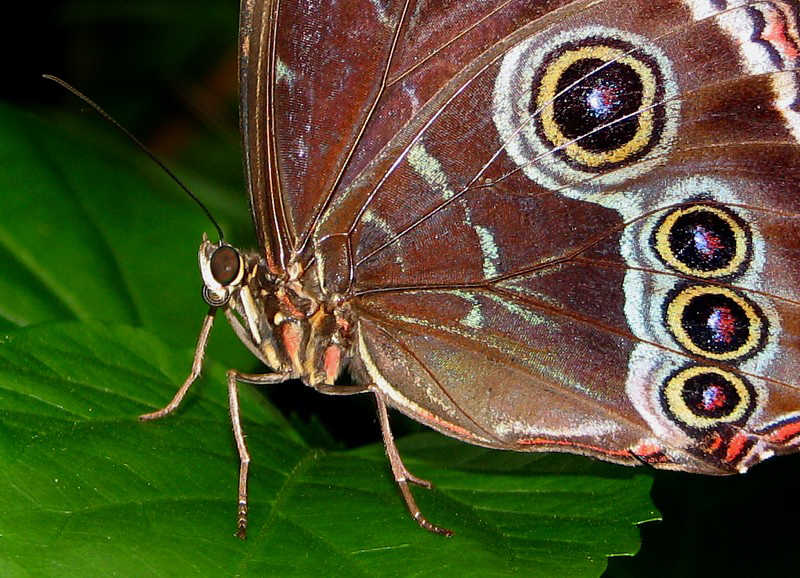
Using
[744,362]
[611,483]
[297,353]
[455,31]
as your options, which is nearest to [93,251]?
[297,353]

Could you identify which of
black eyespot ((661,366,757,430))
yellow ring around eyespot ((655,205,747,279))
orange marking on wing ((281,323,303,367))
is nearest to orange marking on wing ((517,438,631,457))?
black eyespot ((661,366,757,430))

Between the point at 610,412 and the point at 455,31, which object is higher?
the point at 455,31

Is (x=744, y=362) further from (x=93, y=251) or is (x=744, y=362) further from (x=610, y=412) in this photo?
(x=93, y=251)

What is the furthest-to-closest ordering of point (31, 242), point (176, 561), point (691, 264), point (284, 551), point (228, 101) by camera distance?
point (228, 101), point (31, 242), point (691, 264), point (284, 551), point (176, 561)

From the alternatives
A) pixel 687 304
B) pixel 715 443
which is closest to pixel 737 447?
pixel 715 443

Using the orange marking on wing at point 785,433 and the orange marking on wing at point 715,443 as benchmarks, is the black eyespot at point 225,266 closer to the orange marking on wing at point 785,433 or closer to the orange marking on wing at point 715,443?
the orange marking on wing at point 715,443

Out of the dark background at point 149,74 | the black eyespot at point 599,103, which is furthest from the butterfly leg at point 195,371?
the dark background at point 149,74

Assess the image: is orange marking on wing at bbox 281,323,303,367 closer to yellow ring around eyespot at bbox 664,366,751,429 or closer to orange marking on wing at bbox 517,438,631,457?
orange marking on wing at bbox 517,438,631,457
